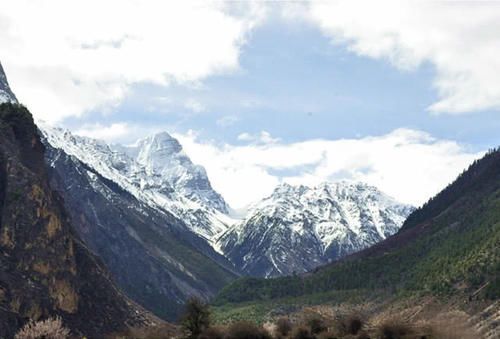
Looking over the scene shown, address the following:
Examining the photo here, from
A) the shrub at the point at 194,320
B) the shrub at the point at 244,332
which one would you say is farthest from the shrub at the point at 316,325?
the shrub at the point at 194,320

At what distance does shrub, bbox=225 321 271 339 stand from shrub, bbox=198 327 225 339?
1795 mm

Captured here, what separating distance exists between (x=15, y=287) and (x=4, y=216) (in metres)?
25.2

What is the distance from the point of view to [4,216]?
193000mm

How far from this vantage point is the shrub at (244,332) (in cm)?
9212

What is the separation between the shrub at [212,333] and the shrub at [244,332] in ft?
5.89

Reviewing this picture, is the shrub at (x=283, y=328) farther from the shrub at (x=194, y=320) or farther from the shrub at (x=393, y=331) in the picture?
the shrub at (x=393, y=331)

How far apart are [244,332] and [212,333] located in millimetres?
5563

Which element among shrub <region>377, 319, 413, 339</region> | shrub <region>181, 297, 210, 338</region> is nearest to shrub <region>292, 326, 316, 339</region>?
shrub <region>377, 319, 413, 339</region>

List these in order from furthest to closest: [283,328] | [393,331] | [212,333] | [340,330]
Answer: [283,328], [212,333], [340,330], [393,331]

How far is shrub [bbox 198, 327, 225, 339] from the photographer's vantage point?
94688mm

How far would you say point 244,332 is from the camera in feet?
303

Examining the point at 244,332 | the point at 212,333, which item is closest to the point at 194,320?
the point at 212,333

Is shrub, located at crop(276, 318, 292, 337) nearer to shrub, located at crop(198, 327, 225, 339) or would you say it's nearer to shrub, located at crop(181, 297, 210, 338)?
shrub, located at crop(198, 327, 225, 339)

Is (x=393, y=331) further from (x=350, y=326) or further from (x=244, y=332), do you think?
(x=244, y=332)
